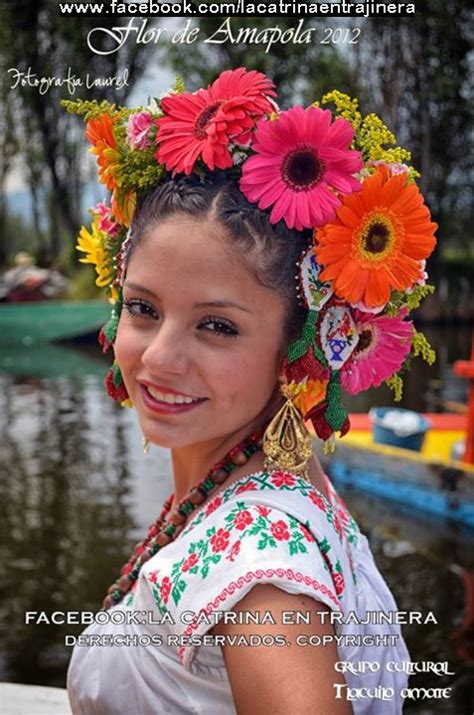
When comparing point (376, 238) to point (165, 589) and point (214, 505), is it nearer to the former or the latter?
point (214, 505)

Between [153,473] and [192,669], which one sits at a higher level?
[192,669]

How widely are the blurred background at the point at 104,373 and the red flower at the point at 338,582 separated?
1084mm

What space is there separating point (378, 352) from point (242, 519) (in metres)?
0.41

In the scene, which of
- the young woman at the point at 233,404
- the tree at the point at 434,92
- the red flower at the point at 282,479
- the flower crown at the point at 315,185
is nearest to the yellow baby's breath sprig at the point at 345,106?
the flower crown at the point at 315,185

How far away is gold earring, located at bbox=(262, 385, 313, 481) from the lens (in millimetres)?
1361

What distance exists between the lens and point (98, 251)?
1.69 meters

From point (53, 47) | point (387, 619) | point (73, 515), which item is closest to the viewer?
point (387, 619)

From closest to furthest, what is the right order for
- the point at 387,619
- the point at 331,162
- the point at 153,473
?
the point at 331,162 < the point at 387,619 < the point at 153,473

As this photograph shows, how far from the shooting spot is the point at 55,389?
35.0ft

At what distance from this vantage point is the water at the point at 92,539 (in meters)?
4.30

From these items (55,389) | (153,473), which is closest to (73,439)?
(153,473)

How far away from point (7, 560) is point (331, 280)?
424 centimetres

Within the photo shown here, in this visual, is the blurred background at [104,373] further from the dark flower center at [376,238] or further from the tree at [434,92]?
the dark flower center at [376,238]

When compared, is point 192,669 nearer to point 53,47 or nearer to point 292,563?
point 292,563
